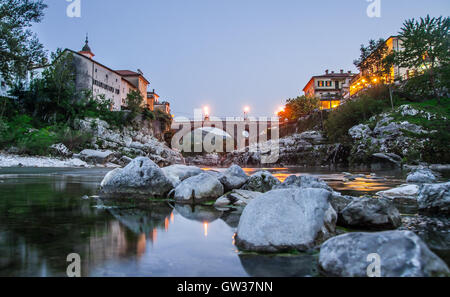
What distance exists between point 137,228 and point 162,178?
132 inches

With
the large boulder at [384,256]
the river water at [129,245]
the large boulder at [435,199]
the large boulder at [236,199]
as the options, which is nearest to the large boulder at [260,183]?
the large boulder at [236,199]

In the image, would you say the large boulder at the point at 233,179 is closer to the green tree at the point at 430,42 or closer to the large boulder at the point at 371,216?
the large boulder at the point at 371,216

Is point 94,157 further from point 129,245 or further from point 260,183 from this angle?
point 129,245

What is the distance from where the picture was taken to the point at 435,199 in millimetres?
5047

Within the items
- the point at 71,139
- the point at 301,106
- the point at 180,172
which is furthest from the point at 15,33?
the point at 301,106

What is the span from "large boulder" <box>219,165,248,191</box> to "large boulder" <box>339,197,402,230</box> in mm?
3998

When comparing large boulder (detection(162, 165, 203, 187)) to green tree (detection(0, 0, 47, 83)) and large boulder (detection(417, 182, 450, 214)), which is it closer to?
large boulder (detection(417, 182, 450, 214))

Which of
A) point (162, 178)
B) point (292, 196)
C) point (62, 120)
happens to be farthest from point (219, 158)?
point (292, 196)

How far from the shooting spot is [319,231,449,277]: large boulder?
2.07m

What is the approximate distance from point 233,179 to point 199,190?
1.41 meters

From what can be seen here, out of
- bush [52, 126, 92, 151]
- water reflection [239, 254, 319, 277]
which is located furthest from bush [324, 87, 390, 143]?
water reflection [239, 254, 319, 277]

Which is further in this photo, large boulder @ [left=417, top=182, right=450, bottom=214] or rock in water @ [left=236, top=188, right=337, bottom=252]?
large boulder @ [left=417, top=182, right=450, bottom=214]

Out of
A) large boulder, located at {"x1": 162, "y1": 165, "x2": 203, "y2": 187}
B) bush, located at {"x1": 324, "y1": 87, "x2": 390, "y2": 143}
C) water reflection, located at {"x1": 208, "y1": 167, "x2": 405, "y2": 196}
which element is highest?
bush, located at {"x1": 324, "y1": 87, "x2": 390, "y2": 143}
